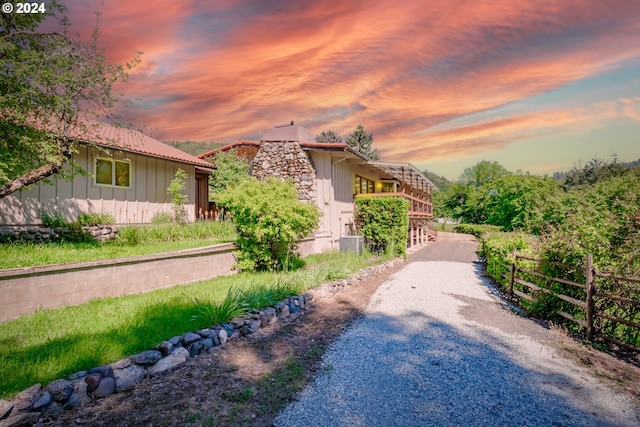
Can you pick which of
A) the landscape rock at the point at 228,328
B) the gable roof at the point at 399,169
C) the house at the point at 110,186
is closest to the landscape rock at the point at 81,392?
the landscape rock at the point at 228,328

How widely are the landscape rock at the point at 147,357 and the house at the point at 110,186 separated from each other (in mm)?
6363

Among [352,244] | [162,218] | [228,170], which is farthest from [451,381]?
[228,170]

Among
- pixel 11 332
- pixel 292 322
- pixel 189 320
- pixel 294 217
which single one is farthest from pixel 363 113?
pixel 11 332

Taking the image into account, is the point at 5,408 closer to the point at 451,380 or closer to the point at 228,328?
the point at 228,328

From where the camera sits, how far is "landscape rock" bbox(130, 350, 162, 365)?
4.02 m

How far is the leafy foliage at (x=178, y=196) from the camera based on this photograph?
532 inches

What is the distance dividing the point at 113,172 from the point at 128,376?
414 inches

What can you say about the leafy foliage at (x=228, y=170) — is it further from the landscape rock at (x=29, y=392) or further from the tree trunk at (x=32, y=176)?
the landscape rock at (x=29, y=392)

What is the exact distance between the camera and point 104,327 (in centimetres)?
482

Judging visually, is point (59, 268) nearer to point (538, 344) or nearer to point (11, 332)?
point (11, 332)

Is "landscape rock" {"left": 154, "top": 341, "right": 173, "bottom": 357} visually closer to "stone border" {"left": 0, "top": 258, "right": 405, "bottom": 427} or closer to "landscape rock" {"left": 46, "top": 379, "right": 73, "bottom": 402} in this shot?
"stone border" {"left": 0, "top": 258, "right": 405, "bottom": 427}

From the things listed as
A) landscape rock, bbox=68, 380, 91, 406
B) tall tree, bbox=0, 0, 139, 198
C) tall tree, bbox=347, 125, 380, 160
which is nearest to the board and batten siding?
tall tree, bbox=0, 0, 139, 198

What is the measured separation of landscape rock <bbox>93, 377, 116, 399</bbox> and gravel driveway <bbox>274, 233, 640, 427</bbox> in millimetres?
1981

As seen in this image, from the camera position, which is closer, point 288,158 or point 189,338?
point 189,338
